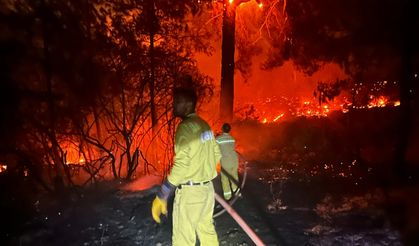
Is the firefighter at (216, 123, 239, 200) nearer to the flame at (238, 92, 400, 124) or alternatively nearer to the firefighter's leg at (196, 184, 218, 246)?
the firefighter's leg at (196, 184, 218, 246)

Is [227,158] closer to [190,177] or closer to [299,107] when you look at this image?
Answer: [190,177]

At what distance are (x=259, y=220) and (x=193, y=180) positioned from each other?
2987mm

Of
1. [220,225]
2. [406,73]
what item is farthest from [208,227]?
[406,73]

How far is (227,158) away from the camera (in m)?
7.60

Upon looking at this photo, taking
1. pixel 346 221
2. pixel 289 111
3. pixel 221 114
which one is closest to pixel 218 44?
pixel 221 114

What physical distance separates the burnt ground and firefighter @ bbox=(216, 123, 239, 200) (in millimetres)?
454

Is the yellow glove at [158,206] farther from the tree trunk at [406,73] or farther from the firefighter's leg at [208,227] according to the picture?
the tree trunk at [406,73]

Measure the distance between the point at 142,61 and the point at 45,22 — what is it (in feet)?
8.17

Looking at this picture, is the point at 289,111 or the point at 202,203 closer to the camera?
the point at 202,203

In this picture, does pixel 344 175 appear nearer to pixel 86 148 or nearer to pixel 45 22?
pixel 86 148

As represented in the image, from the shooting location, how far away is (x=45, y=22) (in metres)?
8.66

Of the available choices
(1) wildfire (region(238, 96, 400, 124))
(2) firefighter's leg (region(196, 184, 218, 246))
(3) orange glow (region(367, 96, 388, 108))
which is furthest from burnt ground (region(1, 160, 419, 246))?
(3) orange glow (region(367, 96, 388, 108))

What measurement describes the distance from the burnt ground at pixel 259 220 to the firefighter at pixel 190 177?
1.73m

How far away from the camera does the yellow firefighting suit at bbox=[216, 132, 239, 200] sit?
7.52m
